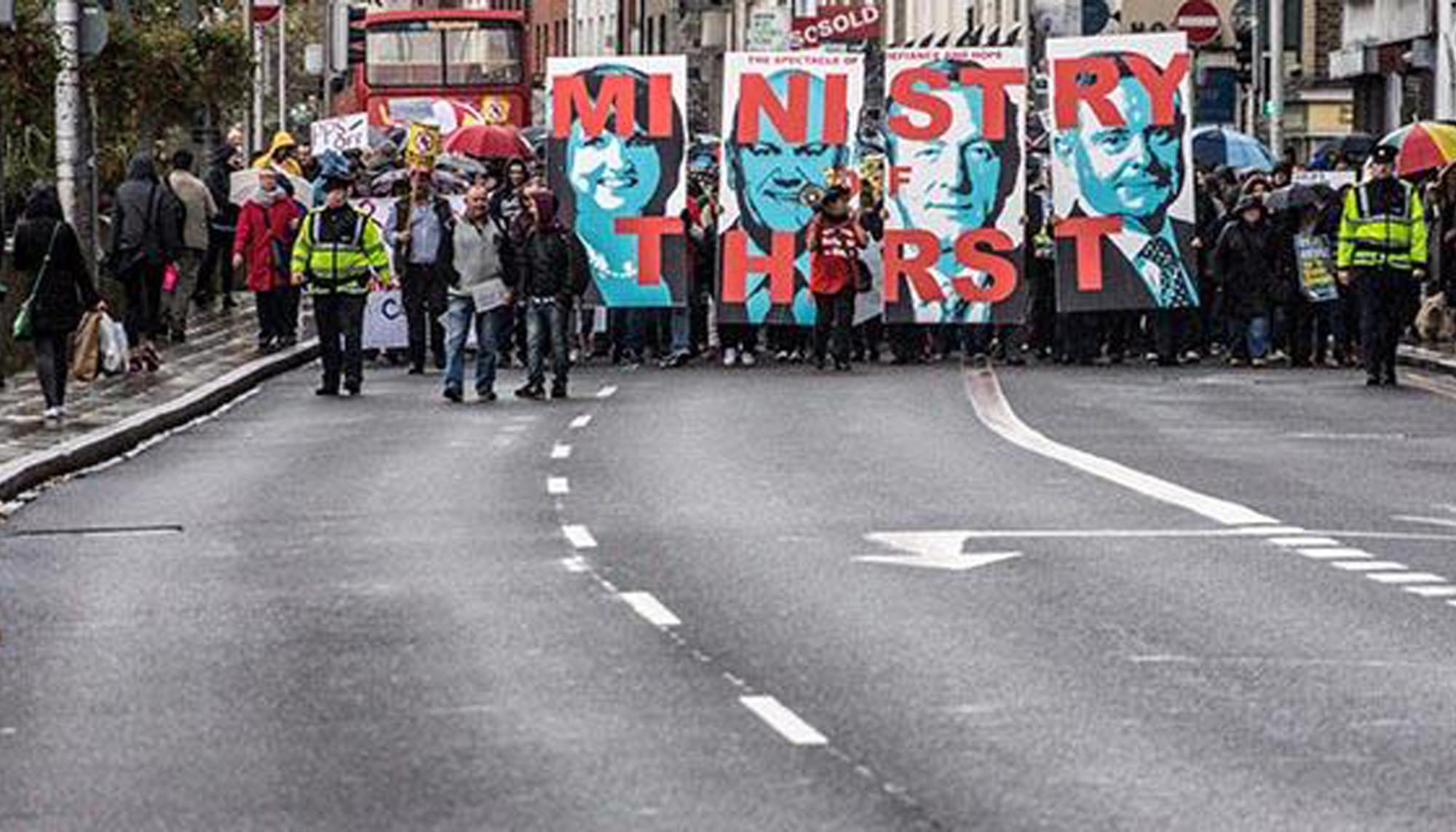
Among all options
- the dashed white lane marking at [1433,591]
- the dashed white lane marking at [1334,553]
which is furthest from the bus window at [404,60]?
the dashed white lane marking at [1433,591]

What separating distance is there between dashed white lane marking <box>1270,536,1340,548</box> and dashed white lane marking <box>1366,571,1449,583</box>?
1309 millimetres

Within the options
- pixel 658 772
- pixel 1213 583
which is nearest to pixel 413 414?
pixel 1213 583

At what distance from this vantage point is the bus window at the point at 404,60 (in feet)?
234

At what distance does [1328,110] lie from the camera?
6825 centimetres

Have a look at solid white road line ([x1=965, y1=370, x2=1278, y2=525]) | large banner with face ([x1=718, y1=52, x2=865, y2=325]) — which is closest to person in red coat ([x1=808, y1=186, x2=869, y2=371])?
large banner with face ([x1=718, y1=52, x2=865, y2=325])

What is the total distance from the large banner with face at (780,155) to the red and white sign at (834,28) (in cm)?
4504

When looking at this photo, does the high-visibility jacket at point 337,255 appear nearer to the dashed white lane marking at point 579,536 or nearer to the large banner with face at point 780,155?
the large banner with face at point 780,155

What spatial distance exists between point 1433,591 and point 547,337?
1827 centimetres

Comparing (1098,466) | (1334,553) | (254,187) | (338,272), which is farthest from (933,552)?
(254,187)

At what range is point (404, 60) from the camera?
71625mm

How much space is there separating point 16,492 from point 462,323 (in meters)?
11.0

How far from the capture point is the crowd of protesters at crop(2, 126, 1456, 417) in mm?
35344

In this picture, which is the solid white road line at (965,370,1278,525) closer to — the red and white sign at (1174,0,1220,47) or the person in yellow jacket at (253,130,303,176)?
the person in yellow jacket at (253,130,303,176)

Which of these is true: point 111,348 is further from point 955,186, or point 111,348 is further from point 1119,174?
point 1119,174
